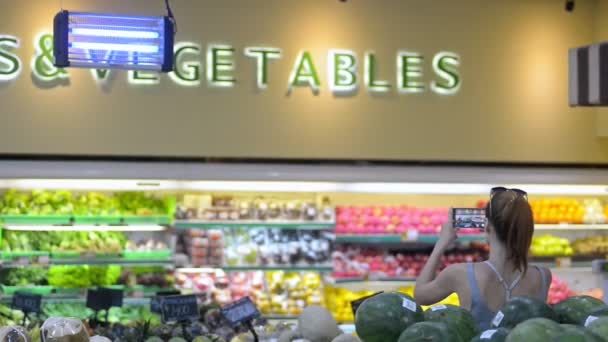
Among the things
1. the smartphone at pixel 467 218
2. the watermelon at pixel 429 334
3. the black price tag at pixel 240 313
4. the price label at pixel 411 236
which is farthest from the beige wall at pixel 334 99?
the watermelon at pixel 429 334

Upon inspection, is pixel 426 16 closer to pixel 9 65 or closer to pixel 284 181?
pixel 284 181

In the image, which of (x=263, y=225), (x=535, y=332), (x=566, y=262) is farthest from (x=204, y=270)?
(x=535, y=332)

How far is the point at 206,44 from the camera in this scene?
24.7ft

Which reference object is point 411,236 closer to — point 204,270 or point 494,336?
point 204,270

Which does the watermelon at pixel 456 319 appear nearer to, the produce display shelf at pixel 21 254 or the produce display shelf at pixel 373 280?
the produce display shelf at pixel 373 280

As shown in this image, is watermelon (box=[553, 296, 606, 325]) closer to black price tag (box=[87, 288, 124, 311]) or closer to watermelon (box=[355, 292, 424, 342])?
watermelon (box=[355, 292, 424, 342])

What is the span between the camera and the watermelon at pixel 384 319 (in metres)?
2.32

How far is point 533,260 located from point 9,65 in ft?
15.3

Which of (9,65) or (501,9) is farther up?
(501,9)

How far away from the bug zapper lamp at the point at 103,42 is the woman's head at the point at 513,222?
235cm

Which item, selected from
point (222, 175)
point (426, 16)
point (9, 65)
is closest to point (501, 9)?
point (426, 16)

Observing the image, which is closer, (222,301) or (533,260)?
(222,301)

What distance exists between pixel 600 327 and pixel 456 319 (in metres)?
0.44

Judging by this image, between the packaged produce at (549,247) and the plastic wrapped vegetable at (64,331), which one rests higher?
the plastic wrapped vegetable at (64,331)
